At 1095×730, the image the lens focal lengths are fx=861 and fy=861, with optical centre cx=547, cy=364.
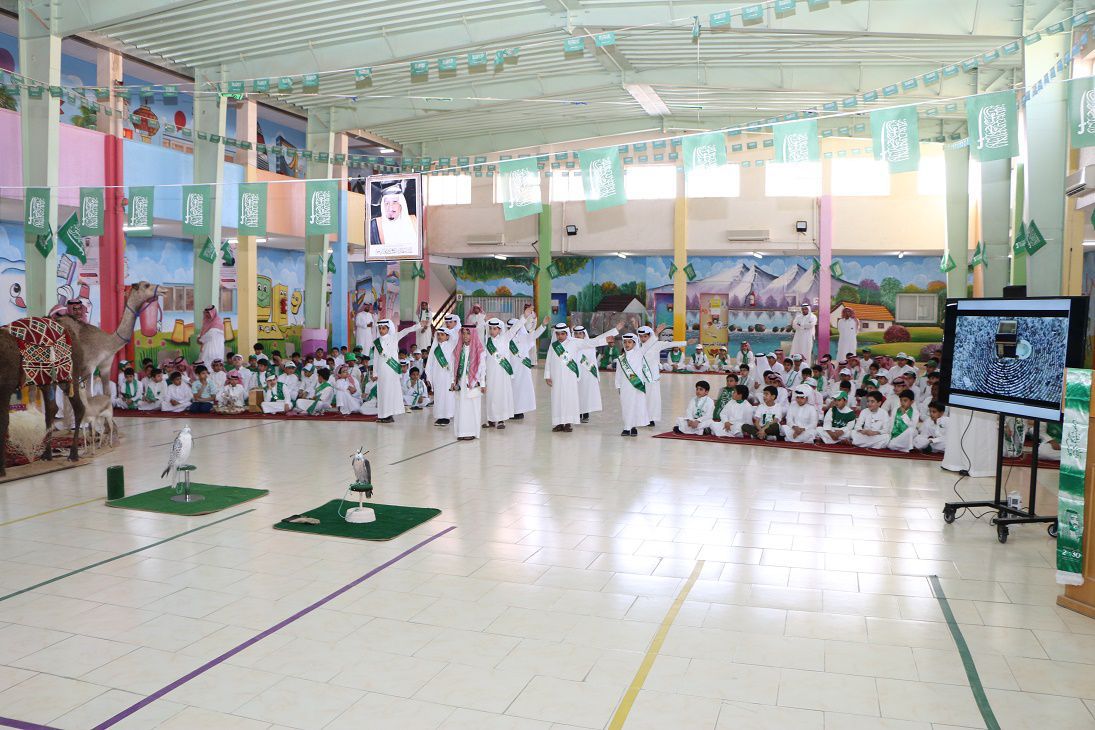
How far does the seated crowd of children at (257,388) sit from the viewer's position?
46.8 feet

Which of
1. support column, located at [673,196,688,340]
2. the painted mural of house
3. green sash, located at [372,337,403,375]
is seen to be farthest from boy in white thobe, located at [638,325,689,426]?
the painted mural of house

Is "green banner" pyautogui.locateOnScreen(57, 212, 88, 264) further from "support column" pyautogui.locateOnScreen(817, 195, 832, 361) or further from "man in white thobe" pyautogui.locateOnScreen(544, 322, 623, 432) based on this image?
"support column" pyautogui.locateOnScreen(817, 195, 832, 361)

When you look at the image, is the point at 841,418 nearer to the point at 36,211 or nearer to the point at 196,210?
the point at 196,210

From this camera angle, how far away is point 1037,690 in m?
4.08

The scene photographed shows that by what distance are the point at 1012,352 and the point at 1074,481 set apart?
1.60 m

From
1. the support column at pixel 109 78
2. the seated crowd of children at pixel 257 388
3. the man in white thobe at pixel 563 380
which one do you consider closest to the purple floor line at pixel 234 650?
the man in white thobe at pixel 563 380

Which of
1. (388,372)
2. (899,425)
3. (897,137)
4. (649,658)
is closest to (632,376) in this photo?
(899,425)

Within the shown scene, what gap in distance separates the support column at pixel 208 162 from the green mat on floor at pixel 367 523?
1013 cm

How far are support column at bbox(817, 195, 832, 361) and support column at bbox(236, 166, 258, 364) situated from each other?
13832mm

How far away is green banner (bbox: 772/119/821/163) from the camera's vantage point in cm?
1071

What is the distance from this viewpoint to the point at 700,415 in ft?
40.3

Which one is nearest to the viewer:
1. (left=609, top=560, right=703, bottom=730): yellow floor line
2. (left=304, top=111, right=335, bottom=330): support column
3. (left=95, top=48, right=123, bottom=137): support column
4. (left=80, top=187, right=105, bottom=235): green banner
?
(left=609, top=560, right=703, bottom=730): yellow floor line

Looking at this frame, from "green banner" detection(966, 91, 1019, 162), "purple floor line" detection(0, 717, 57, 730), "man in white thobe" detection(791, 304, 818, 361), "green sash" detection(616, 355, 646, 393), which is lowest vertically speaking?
"purple floor line" detection(0, 717, 57, 730)

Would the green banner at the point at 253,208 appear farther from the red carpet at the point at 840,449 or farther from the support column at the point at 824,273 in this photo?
the support column at the point at 824,273
